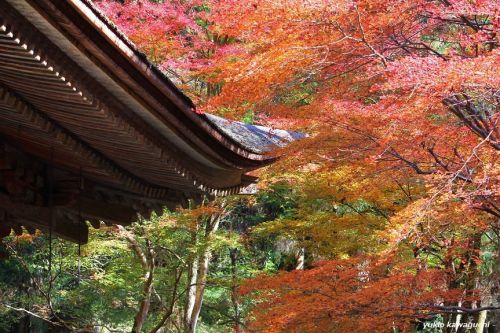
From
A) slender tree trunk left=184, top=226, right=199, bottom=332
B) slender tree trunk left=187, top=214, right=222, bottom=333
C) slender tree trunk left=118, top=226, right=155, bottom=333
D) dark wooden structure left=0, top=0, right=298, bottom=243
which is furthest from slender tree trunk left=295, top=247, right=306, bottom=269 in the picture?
dark wooden structure left=0, top=0, right=298, bottom=243

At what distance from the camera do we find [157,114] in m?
2.72

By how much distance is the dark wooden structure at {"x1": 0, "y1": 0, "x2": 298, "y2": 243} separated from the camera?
2.12 m

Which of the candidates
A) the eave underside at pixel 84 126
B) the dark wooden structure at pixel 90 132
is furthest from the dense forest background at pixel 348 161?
the eave underside at pixel 84 126

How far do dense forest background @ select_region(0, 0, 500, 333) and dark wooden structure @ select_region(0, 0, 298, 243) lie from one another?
0.56 m

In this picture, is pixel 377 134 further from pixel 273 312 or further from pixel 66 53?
pixel 66 53

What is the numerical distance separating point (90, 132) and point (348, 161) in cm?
440

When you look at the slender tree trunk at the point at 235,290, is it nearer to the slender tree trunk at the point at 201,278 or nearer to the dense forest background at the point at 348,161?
the dense forest background at the point at 348,161

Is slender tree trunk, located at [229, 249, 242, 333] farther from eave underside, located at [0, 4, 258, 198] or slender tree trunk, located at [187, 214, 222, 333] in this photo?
eave underside, located at [0, 4, 258, 198]

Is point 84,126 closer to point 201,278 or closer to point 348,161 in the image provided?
point 348,161

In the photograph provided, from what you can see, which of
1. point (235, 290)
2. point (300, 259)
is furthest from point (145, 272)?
point (300, 259)

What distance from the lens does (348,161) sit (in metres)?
6.85

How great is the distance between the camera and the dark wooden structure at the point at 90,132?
2115 millimetres

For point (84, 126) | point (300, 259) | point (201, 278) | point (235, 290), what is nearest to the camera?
point (84, 126)

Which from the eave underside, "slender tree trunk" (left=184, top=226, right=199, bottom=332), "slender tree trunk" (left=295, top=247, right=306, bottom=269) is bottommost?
"slender tree trunk" (left=184, top=226, right=199, bottom=332)
